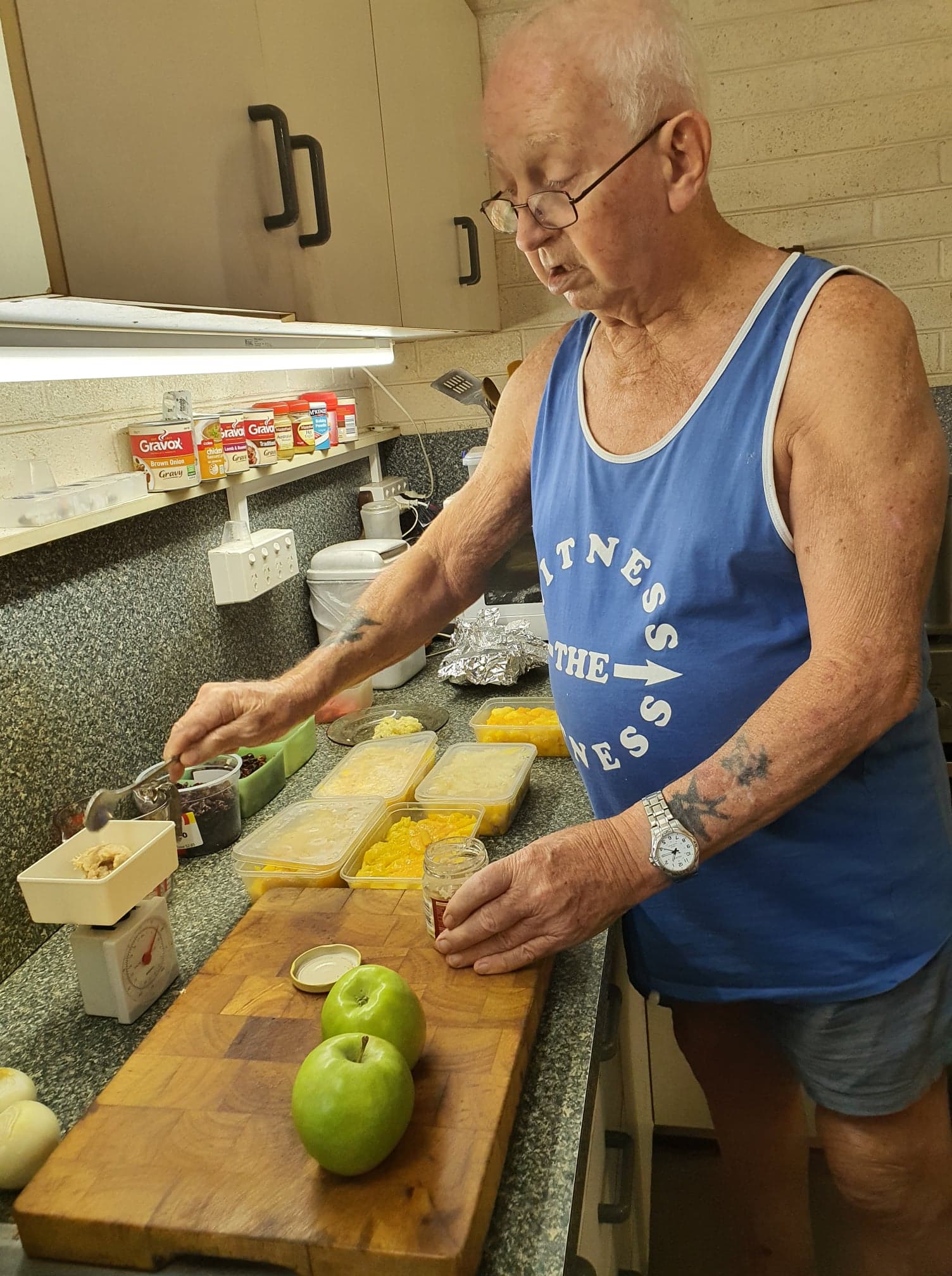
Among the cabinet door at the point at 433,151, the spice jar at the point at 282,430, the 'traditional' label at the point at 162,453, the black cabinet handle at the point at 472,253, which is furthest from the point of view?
the black cabinet handle at the point at 472,253

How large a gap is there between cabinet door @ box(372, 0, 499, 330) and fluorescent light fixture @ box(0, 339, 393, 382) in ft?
0.78

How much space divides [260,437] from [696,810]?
1.14 metres

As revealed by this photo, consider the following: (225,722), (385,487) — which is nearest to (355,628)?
(225,722)

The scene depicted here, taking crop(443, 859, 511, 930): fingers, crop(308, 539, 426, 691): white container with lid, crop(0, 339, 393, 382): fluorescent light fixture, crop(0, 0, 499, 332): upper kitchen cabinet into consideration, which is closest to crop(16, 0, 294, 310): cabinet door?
crop(0, 0, 499, 332): upper kitchen cabinet

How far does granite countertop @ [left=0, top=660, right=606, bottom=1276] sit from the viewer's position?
737mm

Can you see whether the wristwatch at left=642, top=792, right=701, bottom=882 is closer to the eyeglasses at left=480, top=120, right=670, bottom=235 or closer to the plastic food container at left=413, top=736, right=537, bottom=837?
the plastic food container at left=413, top=736, right=537, bottom=837

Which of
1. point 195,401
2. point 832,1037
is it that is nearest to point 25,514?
point 195,401

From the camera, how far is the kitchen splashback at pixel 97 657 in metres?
1.14

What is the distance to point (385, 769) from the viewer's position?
4.94 feet

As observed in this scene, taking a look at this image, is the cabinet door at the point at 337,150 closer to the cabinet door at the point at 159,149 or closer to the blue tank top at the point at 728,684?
the cabinet door at the point at 159,149

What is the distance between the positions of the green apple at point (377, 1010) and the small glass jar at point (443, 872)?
139 mm

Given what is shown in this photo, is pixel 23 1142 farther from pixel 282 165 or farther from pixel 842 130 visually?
pixel 842 130

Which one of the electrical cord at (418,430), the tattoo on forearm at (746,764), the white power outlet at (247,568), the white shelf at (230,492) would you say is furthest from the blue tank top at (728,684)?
the electrical cord at (418,430)

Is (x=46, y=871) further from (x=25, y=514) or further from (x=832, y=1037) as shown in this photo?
(x=832, y=1037)
